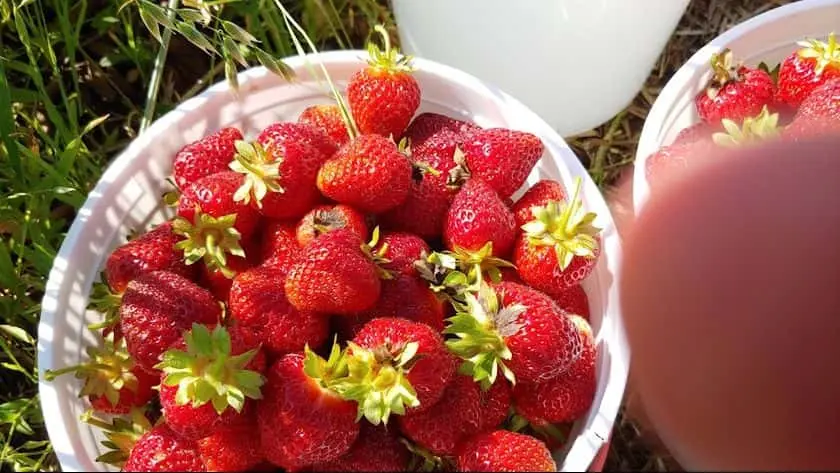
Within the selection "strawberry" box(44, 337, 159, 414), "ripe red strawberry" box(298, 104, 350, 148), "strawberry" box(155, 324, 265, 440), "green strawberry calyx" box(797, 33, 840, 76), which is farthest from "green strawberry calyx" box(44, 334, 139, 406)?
"green strawberry calyx" box(797, 33, 840, 76)

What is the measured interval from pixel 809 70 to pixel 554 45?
0.33 metres

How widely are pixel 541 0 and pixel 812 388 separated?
0.61 meters

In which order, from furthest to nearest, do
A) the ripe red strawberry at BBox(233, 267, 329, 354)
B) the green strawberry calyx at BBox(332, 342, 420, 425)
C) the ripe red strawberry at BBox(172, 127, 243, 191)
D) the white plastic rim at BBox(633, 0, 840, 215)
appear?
the white plastic rim at BBox(633, 0, 840, 215), the ripe red strawberry at BBox(172, 127, 243, 191), the ripe red strawberry at BBox(233, 267, 329, 354), the green strawberry calyx at BBox(332, 342, 420, 425)

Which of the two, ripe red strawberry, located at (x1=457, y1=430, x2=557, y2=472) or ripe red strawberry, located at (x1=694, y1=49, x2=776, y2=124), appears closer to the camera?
ripe red strawberry, located at (x1=457, y1=430, x2=557, y2=472)

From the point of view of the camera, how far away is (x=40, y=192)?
1.06 meters

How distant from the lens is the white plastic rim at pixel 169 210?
873mm

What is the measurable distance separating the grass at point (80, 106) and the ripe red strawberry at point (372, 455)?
42 centimetres

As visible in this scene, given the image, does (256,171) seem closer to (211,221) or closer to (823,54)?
(211,221)

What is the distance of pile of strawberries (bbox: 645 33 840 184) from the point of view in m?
0.97

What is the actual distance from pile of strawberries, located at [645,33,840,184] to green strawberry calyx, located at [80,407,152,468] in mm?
574

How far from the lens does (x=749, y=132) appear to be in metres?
0.98

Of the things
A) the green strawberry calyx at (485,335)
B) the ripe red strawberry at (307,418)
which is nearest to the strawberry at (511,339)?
the green strawberry calyx at (485,335)

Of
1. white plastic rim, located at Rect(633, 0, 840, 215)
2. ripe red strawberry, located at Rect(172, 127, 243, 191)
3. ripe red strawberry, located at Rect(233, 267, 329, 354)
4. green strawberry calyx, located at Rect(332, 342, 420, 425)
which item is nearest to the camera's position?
green strawberry calyx, located at Rect(332, 342, 420, 425)

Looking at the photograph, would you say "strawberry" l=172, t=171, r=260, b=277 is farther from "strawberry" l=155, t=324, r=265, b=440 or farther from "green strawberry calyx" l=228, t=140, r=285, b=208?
"strawberry" l=155, t=324, r=265, b=440
